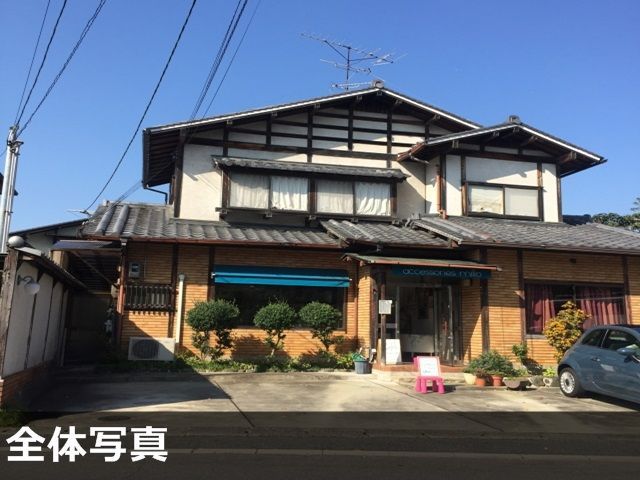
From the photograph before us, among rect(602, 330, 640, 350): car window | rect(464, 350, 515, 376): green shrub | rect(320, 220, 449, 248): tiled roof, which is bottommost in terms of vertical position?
rect(464, 350, 515, 376): green shrub

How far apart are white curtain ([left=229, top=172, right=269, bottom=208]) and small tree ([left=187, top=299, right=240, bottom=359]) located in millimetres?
3363

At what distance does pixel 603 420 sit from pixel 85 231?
40.0 feet

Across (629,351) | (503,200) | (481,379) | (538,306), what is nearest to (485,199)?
(503,200)

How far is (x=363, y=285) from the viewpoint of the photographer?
Result: 16.1 m

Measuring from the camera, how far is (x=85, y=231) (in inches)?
562

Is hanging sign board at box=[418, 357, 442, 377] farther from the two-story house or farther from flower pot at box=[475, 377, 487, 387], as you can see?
the two-story house

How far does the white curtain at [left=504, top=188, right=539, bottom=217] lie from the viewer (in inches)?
719

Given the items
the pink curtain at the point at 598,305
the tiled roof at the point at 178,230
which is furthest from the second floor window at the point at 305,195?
the pink curtain at the point at 598,305

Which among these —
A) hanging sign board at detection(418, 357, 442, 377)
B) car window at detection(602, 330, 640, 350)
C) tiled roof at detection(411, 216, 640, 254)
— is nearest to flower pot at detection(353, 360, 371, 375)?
hanging sign board at detection(418, 357, 442, 377)

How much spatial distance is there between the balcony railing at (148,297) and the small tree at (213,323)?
2.88ft

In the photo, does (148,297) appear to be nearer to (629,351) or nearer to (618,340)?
(618,340)

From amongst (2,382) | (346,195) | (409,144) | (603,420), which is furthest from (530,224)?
(2,382)

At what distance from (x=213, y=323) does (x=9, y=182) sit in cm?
742

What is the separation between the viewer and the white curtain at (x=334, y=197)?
1767 cm
